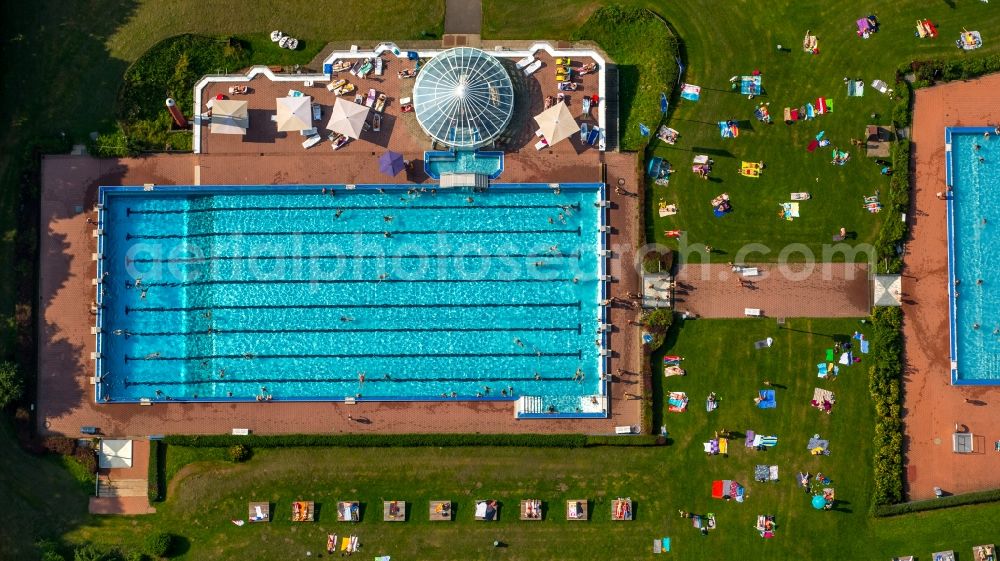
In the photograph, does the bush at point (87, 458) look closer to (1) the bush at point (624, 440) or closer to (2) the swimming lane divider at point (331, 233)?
(2) the swimming lane divider at point (331, 233)

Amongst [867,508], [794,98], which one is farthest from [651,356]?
[794,98]

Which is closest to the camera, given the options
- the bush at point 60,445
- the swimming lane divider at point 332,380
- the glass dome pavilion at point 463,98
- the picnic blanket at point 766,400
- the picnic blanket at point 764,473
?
the glass dome pavilion at point 463,98

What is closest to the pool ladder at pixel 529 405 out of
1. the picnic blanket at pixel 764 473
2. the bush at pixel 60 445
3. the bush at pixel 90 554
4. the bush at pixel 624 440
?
the bush at pixel 624 440

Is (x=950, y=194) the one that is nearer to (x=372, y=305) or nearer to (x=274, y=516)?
(x=372, y=305)

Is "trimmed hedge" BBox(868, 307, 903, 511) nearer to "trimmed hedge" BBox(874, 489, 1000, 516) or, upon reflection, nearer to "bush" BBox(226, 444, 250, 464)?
"trimmed hedge" BBox(874, 489, 1000, 516)

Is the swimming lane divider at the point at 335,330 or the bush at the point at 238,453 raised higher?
the swimming lane divider at the point at 335,330

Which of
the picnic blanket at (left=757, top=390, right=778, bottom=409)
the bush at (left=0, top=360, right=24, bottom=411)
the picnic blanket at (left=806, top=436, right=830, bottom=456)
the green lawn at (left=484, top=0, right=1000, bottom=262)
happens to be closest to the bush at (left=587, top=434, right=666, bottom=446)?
the picnic blanket at (left=757, top=390, right=778, bottom=409)

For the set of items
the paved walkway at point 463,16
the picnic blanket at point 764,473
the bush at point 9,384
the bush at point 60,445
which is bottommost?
the picnic blanket at point 764,473
